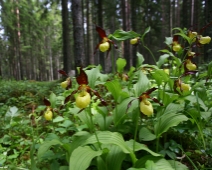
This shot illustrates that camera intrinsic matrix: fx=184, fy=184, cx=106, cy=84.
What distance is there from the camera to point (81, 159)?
1207 mm

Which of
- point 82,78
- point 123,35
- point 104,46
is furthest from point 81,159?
point 123,35

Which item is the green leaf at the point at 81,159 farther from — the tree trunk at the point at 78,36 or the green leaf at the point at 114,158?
the tree trunk at the point at 78,36

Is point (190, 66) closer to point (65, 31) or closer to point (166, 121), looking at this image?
point (166, 121)

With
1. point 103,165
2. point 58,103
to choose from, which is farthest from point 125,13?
point 103,165

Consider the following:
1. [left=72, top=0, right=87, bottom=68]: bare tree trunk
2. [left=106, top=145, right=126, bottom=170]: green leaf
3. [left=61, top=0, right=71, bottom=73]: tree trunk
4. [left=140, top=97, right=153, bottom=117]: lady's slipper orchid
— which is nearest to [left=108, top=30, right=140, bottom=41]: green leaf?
[left=140, top=97, right=153, bottom=117]: lady's slipper orchid

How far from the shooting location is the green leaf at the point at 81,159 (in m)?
1.16

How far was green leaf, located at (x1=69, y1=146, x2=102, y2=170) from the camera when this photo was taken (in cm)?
116

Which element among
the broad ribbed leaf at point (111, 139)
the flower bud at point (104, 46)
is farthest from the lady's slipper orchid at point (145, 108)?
the flower bud at point (104, 46)

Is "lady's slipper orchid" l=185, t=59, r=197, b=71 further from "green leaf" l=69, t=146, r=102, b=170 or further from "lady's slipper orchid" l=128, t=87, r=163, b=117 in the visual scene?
"green leaf" l=69, t=146, r=102, b=170

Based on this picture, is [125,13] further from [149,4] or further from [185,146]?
[185,146]

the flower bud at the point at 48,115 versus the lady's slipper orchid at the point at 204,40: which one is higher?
the lady's slipper orchid at the point at 204,40

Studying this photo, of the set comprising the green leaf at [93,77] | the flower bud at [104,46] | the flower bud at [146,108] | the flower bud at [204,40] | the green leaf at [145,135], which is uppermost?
the flower bud at [204,40]

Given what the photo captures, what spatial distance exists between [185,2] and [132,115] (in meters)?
10.3

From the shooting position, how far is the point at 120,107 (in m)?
1.74
